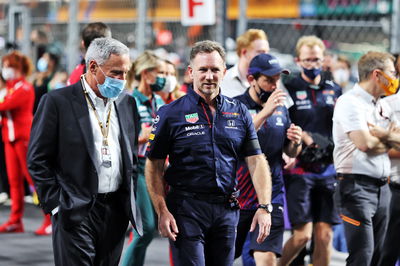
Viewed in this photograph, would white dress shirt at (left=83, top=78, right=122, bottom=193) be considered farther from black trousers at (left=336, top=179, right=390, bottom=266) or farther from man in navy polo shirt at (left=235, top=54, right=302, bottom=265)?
black trousers at (left=336, top=179, right=390, bottom=266)

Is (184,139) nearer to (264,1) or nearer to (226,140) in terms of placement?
(226,140)

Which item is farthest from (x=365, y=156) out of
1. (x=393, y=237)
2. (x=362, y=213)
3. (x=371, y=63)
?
(x=393, y=237)

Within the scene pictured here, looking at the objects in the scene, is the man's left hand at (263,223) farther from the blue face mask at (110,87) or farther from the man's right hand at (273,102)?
the blue face mask at (110,87)

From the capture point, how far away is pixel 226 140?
5.03 meters

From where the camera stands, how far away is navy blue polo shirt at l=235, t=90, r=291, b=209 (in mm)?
6121

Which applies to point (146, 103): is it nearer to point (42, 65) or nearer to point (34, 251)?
point (34, 251)

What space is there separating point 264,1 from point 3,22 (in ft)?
16.0

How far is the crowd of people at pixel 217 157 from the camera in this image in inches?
189

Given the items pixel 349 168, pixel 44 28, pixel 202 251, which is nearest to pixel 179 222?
pixel 202 251

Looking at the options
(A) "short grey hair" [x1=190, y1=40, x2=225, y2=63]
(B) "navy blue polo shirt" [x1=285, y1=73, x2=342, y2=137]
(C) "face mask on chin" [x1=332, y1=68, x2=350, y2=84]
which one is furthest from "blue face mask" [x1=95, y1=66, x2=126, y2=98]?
(C) "face mask on chin" [x1=332, y1=68, x2=350, y2=84]

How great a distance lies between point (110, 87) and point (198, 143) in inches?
25.2

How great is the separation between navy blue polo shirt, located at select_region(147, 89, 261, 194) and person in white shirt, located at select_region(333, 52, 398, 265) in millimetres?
1495

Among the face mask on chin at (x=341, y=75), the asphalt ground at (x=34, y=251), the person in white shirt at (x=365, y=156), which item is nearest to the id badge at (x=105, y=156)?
the person in white shirt at (x=365, y=156)

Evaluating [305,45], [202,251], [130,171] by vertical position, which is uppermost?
[305,45]
